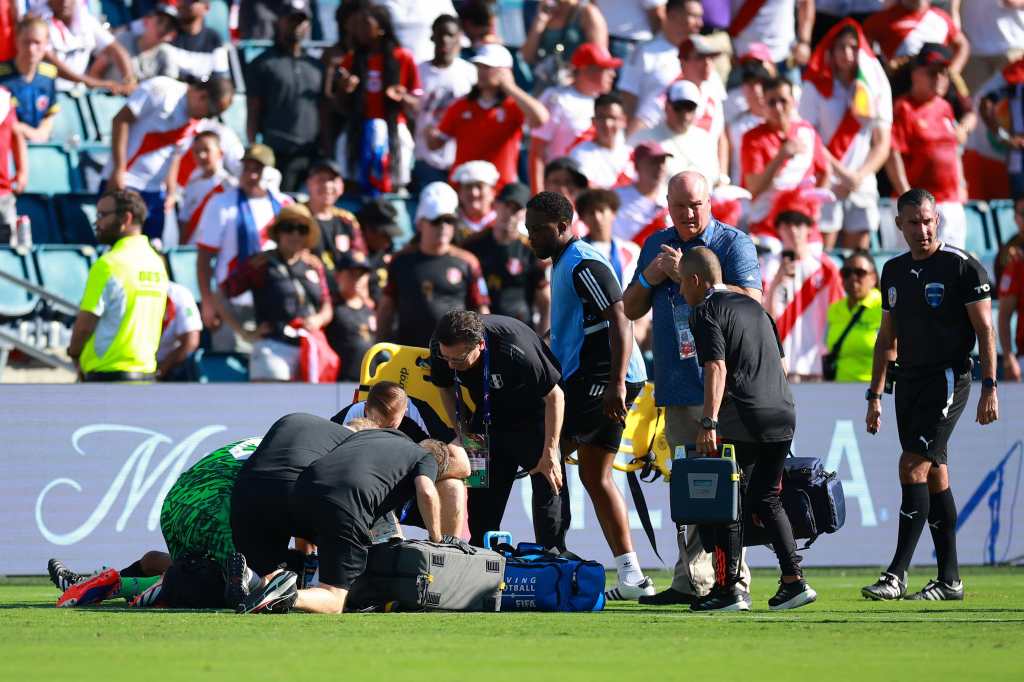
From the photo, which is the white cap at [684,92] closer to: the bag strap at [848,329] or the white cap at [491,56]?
the white cap at [491,56]

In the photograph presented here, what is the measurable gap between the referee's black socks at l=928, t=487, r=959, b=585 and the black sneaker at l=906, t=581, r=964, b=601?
0.03 metres

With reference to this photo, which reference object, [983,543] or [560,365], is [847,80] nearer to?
[983,543]

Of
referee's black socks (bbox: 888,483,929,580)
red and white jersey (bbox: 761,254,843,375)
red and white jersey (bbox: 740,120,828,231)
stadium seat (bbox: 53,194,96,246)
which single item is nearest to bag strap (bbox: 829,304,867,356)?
red and white jersey (bbox: 761,254,843,375)

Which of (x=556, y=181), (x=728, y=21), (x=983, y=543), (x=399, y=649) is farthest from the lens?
(x=728, y=21)

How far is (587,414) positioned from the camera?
34.1 feet

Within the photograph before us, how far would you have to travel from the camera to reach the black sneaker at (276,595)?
855 cm

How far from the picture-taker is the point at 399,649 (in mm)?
7031

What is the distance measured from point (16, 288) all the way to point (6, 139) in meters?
1.36

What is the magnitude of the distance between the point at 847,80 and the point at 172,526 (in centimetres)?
928

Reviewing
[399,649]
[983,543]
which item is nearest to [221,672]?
[399,649]

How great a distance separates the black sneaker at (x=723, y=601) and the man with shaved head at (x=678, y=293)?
1.59ft

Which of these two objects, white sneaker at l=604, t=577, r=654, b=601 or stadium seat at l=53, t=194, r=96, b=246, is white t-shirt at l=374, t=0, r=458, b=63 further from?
white sneaker at l=604, t=577, r=654, b=601

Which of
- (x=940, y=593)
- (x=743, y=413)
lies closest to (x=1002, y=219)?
(x=940, y=593)

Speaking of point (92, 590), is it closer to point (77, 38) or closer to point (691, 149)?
point (691, 149)
